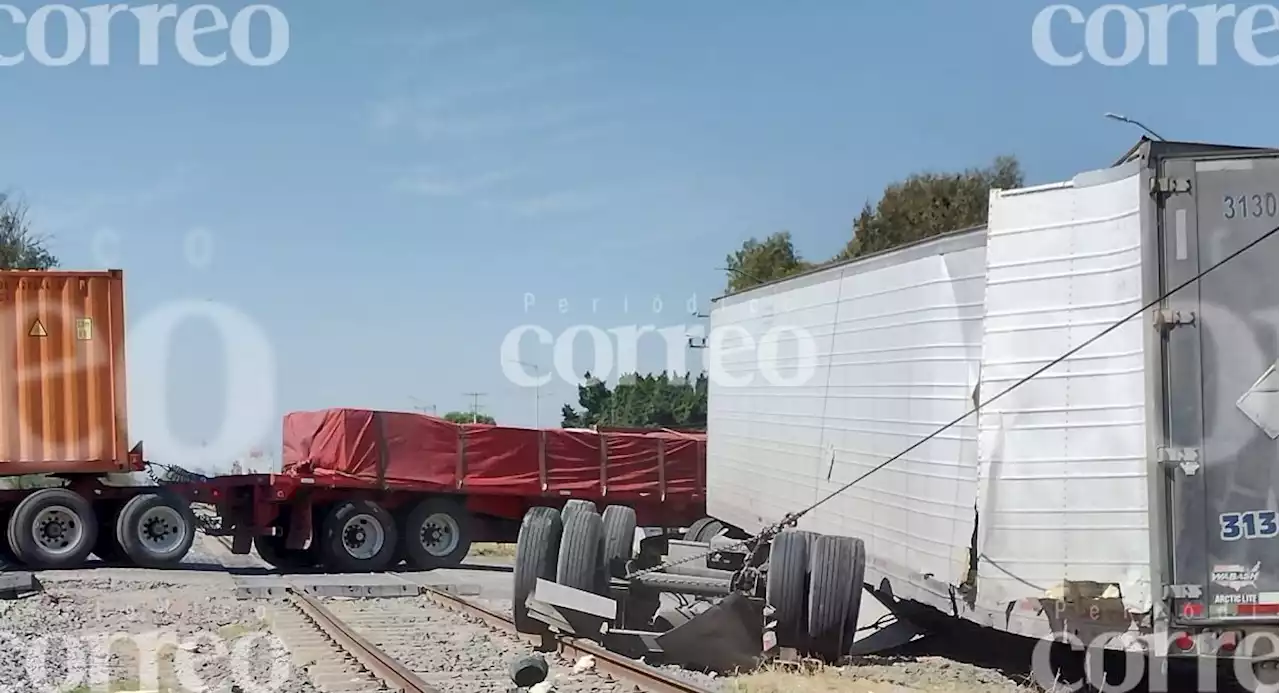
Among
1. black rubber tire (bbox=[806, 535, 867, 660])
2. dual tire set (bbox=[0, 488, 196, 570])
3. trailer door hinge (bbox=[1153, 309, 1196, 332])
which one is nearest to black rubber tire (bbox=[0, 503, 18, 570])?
dual tire set (bbox=[0, 488, 196, 570])

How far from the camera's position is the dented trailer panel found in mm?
8156

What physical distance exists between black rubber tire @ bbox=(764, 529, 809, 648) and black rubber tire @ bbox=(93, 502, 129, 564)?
12.0 meters

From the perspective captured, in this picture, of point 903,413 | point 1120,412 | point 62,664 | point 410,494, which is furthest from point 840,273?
point 410,494

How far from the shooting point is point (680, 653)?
1085 centimetres

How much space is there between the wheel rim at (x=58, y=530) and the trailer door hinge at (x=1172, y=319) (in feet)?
48.9

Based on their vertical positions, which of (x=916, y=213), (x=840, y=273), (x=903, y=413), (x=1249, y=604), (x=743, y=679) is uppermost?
(x=916, y=213)

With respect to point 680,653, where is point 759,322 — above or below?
above

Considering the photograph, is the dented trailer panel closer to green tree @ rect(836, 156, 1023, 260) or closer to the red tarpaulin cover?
the red tarpaulin cover

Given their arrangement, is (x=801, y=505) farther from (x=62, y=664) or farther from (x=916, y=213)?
(x=916, y=213)

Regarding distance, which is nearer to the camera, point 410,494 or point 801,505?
point 801,505

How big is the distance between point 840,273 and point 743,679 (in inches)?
147

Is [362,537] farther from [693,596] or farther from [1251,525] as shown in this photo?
[1251,525]

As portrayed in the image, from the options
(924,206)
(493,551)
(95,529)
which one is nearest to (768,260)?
(924,206)

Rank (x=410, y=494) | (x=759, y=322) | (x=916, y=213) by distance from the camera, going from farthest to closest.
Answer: (x=916, y=213), (x=410, y=494), (x=759, y=322)
